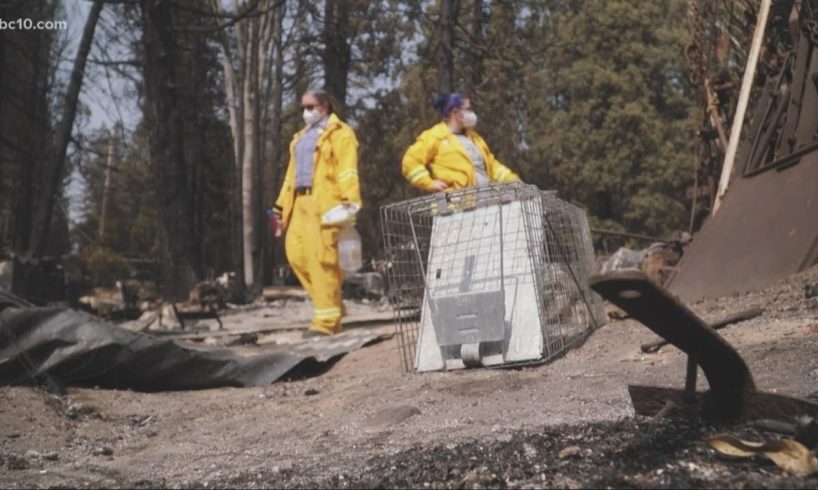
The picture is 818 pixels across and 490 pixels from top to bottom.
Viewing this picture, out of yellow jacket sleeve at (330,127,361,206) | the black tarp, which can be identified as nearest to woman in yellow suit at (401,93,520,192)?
yellow jacket sleeve at (330,127,361,206)

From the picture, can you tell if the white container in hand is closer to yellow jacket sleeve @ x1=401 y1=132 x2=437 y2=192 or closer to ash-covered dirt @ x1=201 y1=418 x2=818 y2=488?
yellow jacket sleeve @ x1=401 y1=132 x2=437 y2=192

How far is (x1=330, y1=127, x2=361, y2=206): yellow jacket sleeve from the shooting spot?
26.6ft

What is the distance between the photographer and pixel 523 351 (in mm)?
5371

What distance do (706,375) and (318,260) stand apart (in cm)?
542

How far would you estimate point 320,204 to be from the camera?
8242 mm

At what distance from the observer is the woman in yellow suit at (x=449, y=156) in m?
7.42

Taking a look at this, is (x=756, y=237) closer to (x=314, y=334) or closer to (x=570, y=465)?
(x=314, y=334)

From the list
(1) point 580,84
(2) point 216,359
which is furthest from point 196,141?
(2) point 216,359

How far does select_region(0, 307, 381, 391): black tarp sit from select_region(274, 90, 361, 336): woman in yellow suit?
1.51m

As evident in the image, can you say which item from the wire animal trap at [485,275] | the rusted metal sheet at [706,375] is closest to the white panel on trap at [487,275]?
the wire animal trap at [485,275]

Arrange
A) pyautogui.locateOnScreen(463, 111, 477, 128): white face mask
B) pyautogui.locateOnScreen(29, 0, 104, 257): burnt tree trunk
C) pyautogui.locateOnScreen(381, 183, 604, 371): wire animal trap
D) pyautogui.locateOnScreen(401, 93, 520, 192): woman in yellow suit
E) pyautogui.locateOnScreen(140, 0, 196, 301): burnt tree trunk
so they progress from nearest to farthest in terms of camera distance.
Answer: pyautogui.locateOnScreen(381, 183, 604, 371): wire animal trap, pyautogui.locateOnScreen(401, 93, 520, 192): woman in yellow suit, pyautogui.locateOnScreen(463, 111, 477, 128): white face mask, pyautogui.locateOnScreen(140, 0, 196, 301): burnt tree trunk, pyautogui.locateOnScreen(29, 0, 104, 257): burnt tree trunk

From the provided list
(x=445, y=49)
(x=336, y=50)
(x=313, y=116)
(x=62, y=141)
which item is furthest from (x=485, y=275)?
(x=336, y=50)

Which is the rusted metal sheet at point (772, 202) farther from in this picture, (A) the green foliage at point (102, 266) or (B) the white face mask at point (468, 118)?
(A) the green foliage at point (102, 266)

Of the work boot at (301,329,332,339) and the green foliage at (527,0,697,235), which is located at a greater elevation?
the green foliage at (527,0,697,235)
